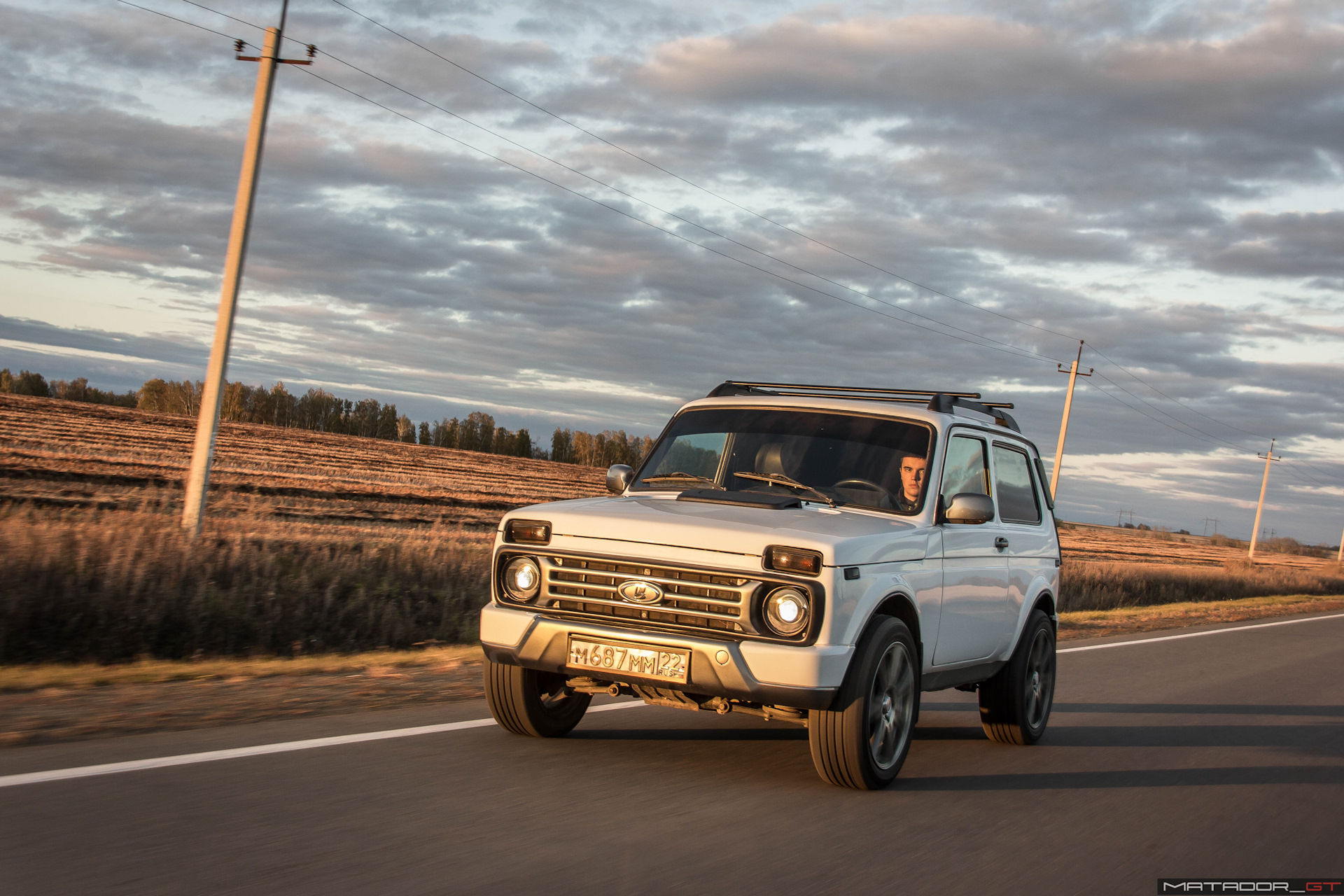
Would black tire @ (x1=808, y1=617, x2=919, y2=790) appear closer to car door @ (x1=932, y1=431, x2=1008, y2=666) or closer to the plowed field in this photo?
car door @ (x1=932, y1=431, x2=1008, y2=666)

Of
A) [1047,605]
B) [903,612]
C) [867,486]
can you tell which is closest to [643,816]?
[903,612]

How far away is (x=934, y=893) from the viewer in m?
4.31

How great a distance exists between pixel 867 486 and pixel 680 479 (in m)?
1.14

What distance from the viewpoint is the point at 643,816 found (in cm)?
500

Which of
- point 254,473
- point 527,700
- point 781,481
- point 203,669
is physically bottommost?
point 254,473

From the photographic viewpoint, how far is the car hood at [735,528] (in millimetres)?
5340

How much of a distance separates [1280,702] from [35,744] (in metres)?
10.3

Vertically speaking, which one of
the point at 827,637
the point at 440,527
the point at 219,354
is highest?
the point at 219,354

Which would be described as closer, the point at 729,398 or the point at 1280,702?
the point at 729,398

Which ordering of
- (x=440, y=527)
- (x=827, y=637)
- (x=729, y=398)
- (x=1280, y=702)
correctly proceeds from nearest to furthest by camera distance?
(x=827, y=637) → (x=729, y=398) → (x=1280, y=702) → (x=440, y=527)

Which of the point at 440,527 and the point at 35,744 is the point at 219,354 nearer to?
the point at 35,744

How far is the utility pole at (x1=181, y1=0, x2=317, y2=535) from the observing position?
44.2 ft

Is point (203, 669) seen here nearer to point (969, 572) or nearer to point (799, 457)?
point (799, 457)

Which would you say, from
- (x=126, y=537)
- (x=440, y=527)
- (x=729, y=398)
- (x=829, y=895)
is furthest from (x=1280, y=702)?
(x=440, y=527)
